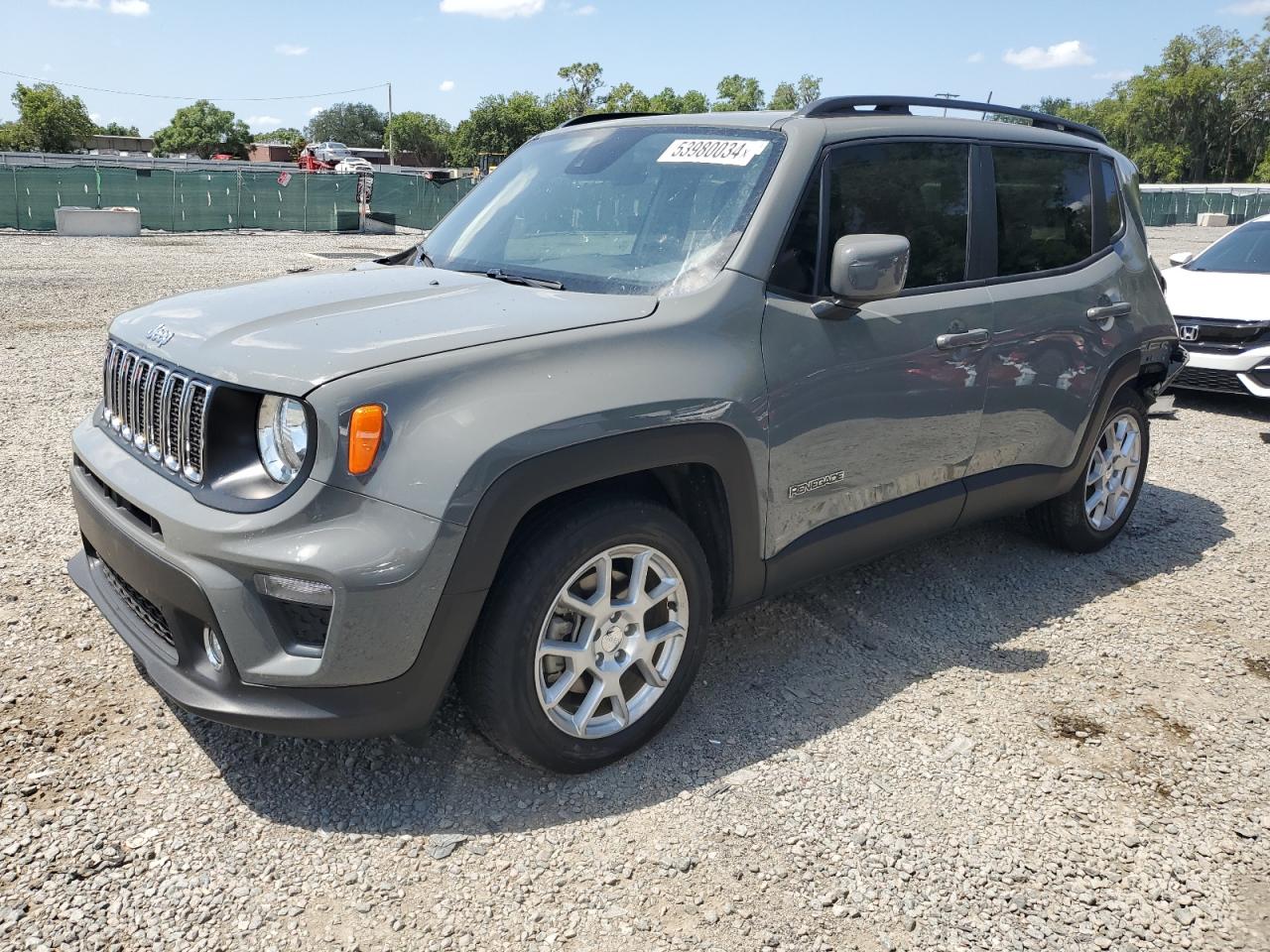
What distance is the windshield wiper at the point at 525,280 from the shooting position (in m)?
3.26

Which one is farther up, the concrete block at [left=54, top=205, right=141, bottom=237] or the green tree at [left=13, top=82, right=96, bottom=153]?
the green tree at [left=13, top=82, right=96, bottom=153]

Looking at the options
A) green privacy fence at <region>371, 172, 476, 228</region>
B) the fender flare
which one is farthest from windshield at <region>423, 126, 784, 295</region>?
green privacy fence at <region>371, 172, 476, 228</region>

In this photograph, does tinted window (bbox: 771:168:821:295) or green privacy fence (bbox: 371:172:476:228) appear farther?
green privacy fence (bbox: 371:172:476:228)

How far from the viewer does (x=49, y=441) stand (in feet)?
20.1

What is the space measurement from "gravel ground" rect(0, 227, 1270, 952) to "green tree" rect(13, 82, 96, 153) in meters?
103

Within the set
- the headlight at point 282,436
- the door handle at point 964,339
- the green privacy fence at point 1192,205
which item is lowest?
the headlight at point 282,436

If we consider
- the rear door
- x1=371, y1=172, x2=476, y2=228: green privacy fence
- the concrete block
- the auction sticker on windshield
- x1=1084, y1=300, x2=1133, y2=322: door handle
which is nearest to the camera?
the auction sticker on windshield

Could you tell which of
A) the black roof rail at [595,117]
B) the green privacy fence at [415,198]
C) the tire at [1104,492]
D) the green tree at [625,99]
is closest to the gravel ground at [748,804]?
the tire at [1104,492]

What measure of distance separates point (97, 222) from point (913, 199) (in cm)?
2613

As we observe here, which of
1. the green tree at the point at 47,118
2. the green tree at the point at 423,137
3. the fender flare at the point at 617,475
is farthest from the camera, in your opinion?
the green tree at the point at 423,137

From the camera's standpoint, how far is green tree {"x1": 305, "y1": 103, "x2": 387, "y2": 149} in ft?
479

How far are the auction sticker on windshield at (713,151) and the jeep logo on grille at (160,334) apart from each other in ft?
5.70

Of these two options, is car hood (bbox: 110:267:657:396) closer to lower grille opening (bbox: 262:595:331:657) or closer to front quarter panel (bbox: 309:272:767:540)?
front quarter panel (bbox: 309:272:767:540)

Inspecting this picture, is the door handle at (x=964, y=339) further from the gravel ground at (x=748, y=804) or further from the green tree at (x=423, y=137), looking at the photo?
the green tree at (x=423, y=137)
